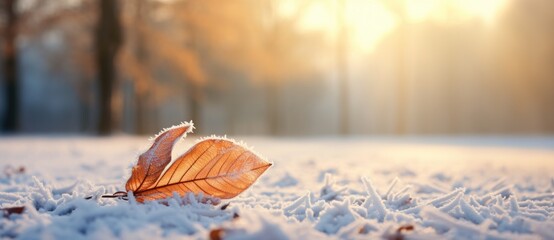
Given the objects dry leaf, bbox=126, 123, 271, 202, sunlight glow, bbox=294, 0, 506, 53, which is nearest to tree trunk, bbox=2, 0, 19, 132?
sunlight glow, bbox=294, 0, 506, 53

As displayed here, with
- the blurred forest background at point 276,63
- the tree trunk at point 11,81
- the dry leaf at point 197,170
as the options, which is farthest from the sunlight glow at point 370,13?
the dry leaf at point 197,170

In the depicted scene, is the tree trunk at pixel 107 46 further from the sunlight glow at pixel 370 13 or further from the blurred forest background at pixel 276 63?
A: the sunlight glow at pixel 370 13

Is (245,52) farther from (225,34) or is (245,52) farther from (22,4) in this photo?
(22,4)

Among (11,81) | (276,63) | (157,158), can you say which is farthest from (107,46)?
(157,158)

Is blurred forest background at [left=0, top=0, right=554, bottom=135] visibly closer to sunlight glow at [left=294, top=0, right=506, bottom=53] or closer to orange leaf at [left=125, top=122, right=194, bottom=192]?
sunlight glow at [left=294, top=0, right=506, bottom=53]

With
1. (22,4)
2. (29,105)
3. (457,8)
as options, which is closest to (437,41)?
(457,8)

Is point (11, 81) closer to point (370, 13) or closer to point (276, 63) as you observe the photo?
point (276, 63)
